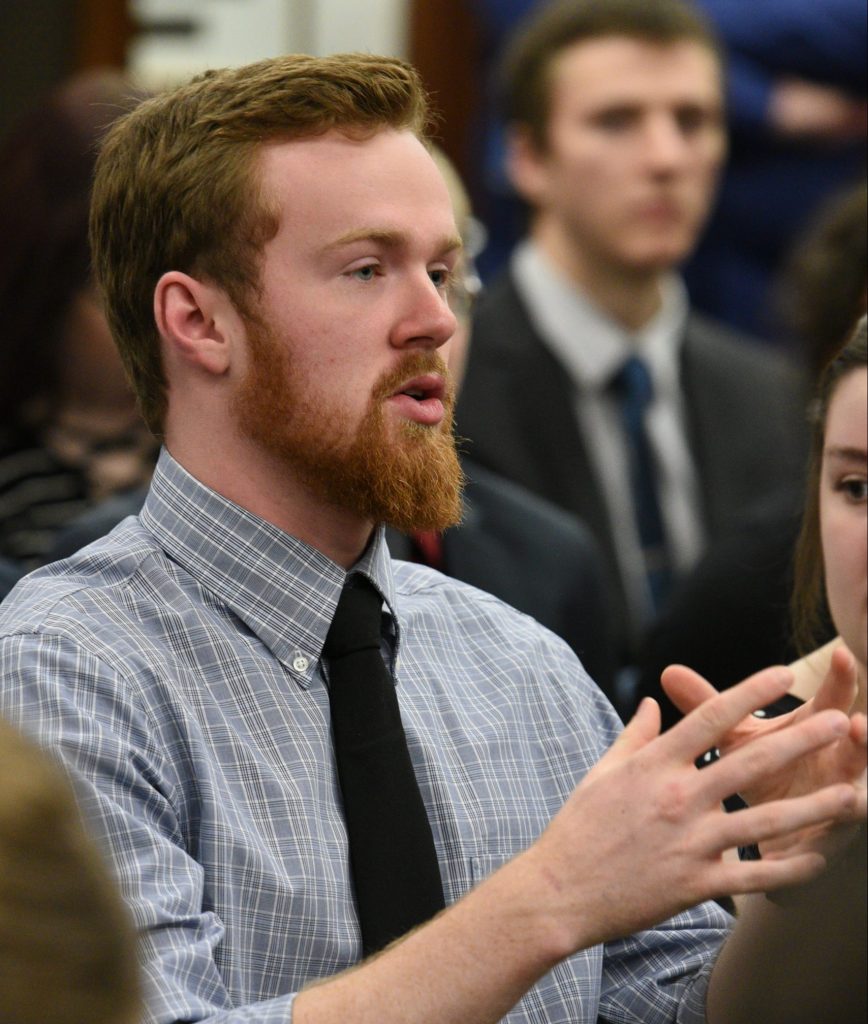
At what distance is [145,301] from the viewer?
1970 mm

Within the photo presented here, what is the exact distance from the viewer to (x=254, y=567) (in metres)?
1.90

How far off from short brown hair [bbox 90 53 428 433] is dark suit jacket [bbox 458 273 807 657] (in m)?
1.80

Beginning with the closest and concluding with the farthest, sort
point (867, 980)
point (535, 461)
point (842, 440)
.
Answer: point (867, 980), point (842, 440), point (535, 461)

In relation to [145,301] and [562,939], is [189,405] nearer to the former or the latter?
[145,301]

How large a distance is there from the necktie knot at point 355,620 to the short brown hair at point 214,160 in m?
0.27

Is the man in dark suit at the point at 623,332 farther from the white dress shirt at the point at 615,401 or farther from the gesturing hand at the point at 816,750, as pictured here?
the gesturing hand at the point at 816,750

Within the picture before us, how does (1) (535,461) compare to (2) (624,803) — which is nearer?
(2) (624,803)

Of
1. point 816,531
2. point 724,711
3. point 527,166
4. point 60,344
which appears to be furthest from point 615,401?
point 724,711

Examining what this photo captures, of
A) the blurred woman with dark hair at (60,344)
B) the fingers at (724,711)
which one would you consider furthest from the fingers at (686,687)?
the blurred woman with dark hair at (60,344)

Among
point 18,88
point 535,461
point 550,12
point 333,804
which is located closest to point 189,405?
point 333,804

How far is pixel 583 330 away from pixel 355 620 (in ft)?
7.97

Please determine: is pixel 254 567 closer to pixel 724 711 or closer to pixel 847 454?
pixel 724 711

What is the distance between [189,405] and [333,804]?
1.39ft

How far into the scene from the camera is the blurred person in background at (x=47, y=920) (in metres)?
0.93
